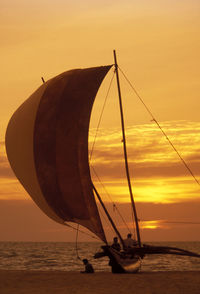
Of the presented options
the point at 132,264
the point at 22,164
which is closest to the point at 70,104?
the point at 22,164

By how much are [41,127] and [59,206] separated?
11.8 feet

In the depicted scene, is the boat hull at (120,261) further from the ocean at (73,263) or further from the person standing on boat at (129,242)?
the ocean at (73,263)

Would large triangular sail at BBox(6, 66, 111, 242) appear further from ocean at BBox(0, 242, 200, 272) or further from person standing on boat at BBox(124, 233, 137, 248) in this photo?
ocean at BBox(0, 242, 200, 272)

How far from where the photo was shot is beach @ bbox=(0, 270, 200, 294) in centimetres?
1831

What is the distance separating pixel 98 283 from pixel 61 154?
264 inches

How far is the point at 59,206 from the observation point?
2441 cm

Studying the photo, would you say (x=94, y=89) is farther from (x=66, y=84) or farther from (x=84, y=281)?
(x=84, y=281)

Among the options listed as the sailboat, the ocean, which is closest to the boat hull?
Result: the sailboat

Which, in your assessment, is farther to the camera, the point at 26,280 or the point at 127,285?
the point at 26,280

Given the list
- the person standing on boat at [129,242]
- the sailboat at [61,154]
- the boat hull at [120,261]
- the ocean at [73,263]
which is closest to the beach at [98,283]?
the boat hull at [120,261]

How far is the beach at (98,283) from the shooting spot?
1831 cm

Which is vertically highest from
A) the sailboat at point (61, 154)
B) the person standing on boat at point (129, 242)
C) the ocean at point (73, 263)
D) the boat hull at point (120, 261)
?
the sailboat at point (61, 154)

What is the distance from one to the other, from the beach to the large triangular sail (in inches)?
105

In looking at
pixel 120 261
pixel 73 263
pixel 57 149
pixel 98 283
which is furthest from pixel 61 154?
pixel 73 263
